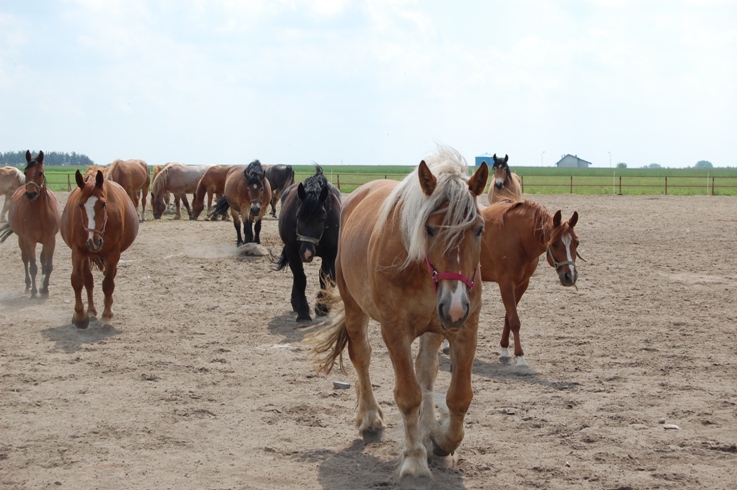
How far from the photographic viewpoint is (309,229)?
873 centimetres

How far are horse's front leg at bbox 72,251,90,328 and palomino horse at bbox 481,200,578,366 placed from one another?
4.47 m

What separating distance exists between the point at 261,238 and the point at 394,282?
13.3 meters

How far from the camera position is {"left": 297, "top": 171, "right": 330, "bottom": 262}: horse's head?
8.69m

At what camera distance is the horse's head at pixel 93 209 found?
8.16 meters

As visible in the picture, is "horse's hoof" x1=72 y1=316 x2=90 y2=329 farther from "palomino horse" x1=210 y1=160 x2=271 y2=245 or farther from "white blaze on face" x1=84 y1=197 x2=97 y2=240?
"palomino horse" x1=210 y1=160 x2=271 y2=245

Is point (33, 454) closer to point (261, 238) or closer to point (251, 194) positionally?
point (251, 194)

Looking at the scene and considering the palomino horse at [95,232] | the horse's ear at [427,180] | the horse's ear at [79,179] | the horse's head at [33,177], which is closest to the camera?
the horse's ear at [427,180]

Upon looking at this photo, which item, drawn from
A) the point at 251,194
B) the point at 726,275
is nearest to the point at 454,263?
the point at 726,275

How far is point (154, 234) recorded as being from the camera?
1759 cm

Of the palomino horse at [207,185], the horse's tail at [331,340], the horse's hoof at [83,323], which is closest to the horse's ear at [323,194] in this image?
the horse's hoof at [83,323]

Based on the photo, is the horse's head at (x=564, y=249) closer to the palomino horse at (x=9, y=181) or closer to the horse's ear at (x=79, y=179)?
the horse's ear at (x=79, y=179)

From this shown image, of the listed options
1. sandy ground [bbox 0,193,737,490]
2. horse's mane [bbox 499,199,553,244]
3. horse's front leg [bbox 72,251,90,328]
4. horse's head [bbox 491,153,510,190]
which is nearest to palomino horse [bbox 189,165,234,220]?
horse's head [bbox 491,153,510,190]

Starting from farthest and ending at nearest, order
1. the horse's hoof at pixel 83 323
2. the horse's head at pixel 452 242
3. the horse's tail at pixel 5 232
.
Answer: the horse's tail at pixel 5 232 < the horse's hoof at pixel 83 323 < the horse's head at pixel 452 242

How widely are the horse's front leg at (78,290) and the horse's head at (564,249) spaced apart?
16.9 ft
